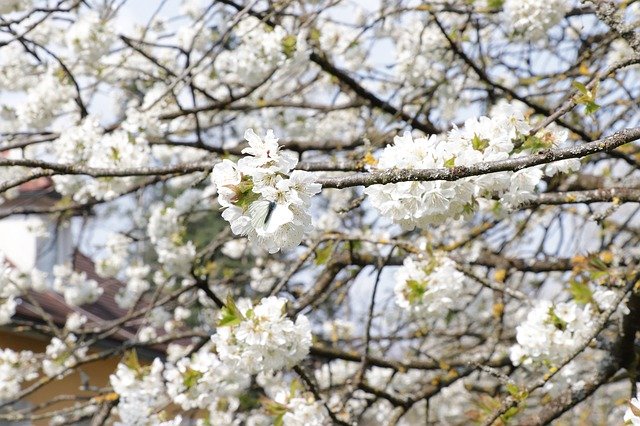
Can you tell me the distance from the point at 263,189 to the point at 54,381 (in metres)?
7.60

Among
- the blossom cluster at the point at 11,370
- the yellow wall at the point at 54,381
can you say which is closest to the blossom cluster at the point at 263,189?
the blossom cluster at the point at 11,370

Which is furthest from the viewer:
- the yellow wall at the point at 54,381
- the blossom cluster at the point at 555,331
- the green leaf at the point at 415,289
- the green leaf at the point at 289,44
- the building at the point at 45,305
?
the yellow wall at the point at 54,381

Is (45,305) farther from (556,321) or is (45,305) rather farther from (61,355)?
(556,321)

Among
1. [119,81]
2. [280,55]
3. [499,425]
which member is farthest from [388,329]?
[499,425]

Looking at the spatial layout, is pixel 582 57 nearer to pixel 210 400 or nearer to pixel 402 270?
pixel 402 270

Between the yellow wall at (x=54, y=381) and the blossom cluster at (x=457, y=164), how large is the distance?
6.68 meters

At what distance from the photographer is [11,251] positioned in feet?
31.6

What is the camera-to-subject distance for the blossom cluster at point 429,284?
8.66ft

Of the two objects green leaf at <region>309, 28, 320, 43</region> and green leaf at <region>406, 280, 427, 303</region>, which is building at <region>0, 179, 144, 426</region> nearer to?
green leaf at <region>309, 28, 320, 43</region>

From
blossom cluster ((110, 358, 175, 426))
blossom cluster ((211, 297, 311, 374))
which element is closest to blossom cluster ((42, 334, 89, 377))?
blossom cluster ((110, 358, 175, 426))

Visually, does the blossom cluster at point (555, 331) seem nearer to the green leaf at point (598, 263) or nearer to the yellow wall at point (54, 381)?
the green leaf at point (598, 263)

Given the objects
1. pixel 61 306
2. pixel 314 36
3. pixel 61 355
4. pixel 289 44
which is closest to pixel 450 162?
pixel 289 44

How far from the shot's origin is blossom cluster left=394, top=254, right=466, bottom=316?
2.64 m

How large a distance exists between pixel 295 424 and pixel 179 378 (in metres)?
0.64
